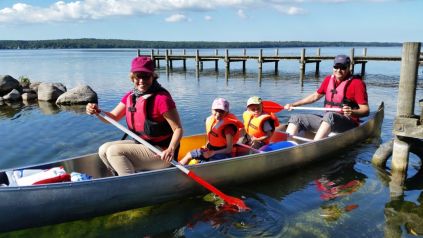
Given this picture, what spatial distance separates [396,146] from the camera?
6.68 m

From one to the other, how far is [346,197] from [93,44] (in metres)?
170

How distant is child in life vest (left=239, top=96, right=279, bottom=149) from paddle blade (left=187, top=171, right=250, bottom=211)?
1591 millimetres

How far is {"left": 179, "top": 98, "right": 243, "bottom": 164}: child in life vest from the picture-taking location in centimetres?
597

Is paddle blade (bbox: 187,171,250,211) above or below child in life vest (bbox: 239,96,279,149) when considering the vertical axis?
below

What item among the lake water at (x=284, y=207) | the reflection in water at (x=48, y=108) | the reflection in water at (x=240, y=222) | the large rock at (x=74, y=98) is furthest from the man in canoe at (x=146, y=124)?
the large rock at (x=74, y=98)

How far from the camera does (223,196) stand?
558 centimetres

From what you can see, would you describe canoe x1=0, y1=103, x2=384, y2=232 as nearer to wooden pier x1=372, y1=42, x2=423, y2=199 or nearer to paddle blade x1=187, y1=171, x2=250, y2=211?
paddle blade x1=187, y1=171, x2=250, y2=211

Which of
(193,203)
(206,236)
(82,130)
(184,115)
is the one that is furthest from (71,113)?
(206,236)

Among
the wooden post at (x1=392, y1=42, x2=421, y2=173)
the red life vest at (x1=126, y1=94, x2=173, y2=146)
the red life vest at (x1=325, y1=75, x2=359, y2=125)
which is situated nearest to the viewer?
the red life vest at (x1=126, y1=94, x2=173, y2=146)

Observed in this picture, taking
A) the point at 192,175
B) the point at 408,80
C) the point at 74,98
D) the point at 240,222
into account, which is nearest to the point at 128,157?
the point at 192,175

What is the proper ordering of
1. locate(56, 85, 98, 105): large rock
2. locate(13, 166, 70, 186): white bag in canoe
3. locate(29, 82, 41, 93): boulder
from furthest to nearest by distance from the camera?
locate(29, 82, 41, 93): boulder, locate(56, 85, 98, 105): large rock, locate(13, 166, 70, 186): white bag in canoe

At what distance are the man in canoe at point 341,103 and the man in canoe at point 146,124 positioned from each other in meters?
3.45

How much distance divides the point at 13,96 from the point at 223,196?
50.4 feet

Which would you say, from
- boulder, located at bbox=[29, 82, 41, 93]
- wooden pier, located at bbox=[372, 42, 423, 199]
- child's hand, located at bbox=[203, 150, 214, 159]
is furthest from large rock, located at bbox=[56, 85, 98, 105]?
wooden pier, located at bbox=[372, 42, 423, 199]
